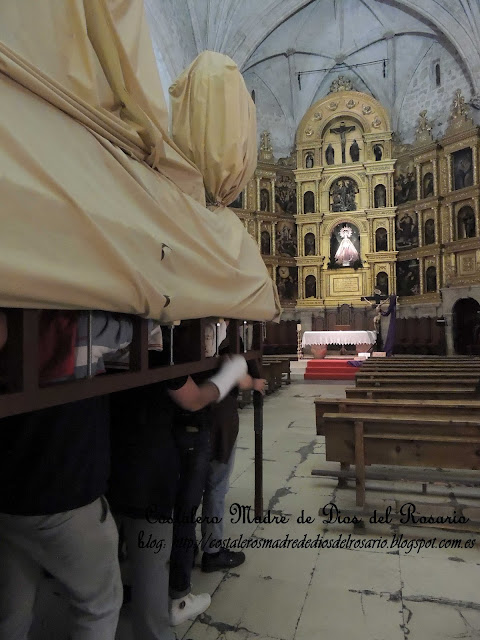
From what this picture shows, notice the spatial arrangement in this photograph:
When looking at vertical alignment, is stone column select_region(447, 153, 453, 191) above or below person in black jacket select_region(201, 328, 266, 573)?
above

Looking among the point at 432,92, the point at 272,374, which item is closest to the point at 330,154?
the point at 432,92

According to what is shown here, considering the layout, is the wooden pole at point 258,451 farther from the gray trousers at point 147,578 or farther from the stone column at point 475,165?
the stone column at point 475,165

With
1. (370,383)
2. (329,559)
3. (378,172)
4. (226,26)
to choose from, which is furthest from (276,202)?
(329,559)

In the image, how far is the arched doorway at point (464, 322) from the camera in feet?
49.1

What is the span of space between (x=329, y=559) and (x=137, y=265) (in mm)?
2216

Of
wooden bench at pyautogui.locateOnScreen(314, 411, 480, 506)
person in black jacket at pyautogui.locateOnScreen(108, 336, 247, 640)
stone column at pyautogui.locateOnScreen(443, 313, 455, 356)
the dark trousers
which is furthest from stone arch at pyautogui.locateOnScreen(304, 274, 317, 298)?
person in black jacket at pyautogui.locateOnScreen(108, 336, 247, 640)

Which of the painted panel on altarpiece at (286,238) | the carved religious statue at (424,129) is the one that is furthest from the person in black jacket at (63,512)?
the carved religious statue at (424,129)

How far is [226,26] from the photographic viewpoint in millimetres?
15414

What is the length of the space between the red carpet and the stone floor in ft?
26.6

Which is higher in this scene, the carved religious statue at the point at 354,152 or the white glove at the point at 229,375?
the carved religious statue at the point at 354,152

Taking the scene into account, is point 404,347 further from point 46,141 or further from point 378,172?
point 46,141

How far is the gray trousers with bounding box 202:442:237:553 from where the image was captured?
8.27 ft

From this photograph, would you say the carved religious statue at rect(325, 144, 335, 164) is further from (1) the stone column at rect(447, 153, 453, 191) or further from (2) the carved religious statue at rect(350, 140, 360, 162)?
(1) the stone column at rect(447, 153, 453, 191)

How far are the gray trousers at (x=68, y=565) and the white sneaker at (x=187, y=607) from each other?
0.71 metres
